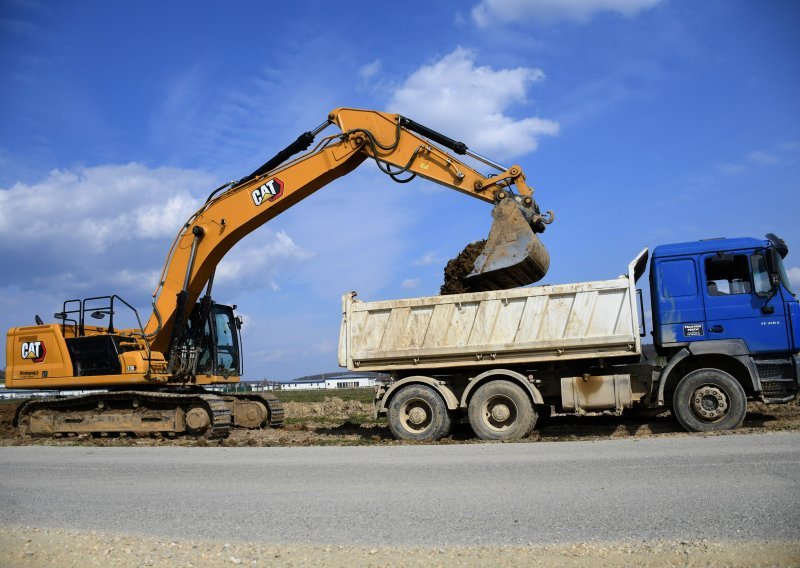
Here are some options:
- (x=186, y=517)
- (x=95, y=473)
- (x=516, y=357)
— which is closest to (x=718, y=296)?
(x=516, y=357)

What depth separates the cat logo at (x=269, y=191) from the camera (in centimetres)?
1409

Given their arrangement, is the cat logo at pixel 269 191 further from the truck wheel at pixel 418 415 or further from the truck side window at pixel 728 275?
the truck side window at pixel 728 275

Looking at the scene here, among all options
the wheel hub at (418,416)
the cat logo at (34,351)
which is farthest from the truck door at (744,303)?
the cat logo at (34,351)

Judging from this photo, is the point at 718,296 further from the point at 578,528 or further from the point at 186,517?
the point at 186,517

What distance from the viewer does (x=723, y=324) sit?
36.3 ft

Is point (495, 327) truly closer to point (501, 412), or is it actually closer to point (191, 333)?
point (501, 412)

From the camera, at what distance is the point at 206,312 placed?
49.4 feet

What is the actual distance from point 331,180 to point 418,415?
517cm

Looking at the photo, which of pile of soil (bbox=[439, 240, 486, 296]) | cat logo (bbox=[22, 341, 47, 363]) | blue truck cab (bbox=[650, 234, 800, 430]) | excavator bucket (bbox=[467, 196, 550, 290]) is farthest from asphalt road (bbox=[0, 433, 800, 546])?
cat logo (bbox=[22, 341, 47, 363])

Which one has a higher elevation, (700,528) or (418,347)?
(418,347)

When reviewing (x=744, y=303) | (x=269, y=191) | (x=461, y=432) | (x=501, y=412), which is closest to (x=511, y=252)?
(x=501, y=412)

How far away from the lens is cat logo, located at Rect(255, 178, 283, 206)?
1409 cm

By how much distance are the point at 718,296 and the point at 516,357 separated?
3.36 m

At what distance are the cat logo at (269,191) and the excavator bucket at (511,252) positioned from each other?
175 inches
